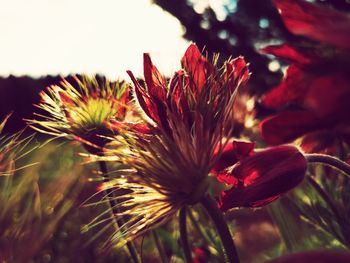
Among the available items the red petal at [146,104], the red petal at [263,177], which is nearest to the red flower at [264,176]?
the red petal at [263,177]

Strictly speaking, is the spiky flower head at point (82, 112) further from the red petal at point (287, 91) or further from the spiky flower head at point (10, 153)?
the red petal at point (287, 91)

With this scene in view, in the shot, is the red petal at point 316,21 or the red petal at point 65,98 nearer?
the red petal at point 316,21

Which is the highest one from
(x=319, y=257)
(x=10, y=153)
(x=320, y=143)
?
(x=10, y=153)

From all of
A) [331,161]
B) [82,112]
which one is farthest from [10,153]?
[331,161]

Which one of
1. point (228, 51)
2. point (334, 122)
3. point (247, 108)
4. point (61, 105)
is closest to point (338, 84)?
point (334, 122)

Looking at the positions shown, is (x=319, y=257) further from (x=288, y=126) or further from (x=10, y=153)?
(x=10, y=153)

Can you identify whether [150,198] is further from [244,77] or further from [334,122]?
[334,122]
